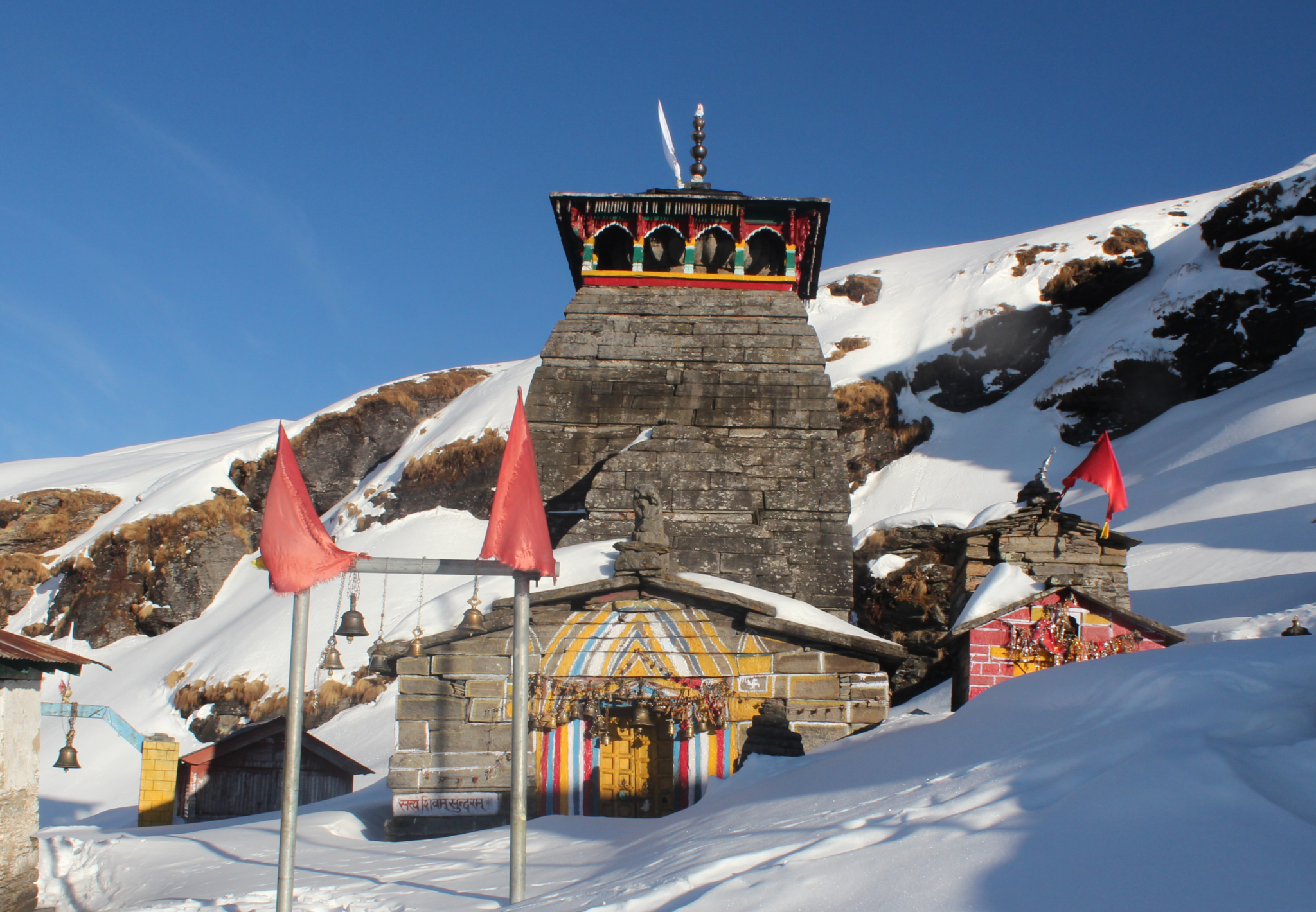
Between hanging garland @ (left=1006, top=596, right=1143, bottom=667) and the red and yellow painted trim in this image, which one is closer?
hanging garland @ (left=1006, top=596, right=1143, bottom=667)

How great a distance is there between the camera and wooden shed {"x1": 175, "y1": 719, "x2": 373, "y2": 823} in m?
17.4

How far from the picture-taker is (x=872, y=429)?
1656 inches

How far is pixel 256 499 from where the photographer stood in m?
41.2

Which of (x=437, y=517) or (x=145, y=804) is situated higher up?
(x=437, y=517)

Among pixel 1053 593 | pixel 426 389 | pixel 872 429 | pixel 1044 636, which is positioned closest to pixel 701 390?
pixel 1053 593

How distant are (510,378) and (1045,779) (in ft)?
147

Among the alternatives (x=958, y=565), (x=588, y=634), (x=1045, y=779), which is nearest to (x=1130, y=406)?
(x=958, y=565)

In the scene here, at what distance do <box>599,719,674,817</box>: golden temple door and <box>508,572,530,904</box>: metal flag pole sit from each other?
11.5 ft

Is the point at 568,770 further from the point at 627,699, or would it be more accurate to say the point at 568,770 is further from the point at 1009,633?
the point at 1009,633

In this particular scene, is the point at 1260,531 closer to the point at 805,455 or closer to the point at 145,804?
the point at 805,455

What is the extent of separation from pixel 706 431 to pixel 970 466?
998 inches

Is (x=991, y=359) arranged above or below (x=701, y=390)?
above

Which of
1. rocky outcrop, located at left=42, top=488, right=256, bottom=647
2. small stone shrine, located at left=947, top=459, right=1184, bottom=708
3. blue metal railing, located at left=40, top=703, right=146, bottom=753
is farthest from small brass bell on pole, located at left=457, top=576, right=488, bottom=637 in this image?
rocky outcrop, located at left=42, top=488, right=256, bottom=647

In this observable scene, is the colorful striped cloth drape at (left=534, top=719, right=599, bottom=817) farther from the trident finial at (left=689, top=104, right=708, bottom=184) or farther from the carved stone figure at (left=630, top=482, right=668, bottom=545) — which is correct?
the trident finial at (left=689, top=104, right=708, bottom=184)
